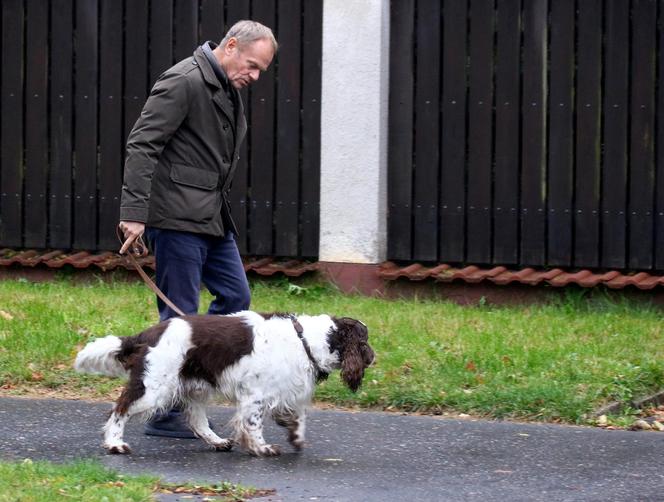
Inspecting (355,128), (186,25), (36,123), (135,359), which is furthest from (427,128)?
(135,359)

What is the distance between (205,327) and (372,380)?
2.01 metres

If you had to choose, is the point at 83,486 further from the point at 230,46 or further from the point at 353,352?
the point at 230,46

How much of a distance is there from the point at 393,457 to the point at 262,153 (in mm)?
5393

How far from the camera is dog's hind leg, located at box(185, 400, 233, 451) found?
7.00 m

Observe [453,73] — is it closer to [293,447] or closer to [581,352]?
[581,352]

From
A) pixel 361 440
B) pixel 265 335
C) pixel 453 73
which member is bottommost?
pixel 361 440

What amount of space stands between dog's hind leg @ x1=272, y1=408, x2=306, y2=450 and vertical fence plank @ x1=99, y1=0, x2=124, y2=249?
18.4 ft

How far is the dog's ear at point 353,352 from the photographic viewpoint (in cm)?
685

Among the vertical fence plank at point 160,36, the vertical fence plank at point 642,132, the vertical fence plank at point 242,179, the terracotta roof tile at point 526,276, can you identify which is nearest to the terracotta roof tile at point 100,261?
the vertical fence plank at point 242,179

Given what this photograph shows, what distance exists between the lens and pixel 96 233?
12242mm

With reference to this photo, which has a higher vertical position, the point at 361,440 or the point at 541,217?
the point at 541,217

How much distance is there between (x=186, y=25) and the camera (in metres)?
12.0

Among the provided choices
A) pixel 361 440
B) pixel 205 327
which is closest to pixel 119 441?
pixel 205 327

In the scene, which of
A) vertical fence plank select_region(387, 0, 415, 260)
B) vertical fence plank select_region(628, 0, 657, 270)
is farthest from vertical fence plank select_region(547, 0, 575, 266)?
vertical fence plank select_region(387, 0, 415, 260)
